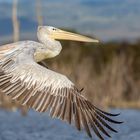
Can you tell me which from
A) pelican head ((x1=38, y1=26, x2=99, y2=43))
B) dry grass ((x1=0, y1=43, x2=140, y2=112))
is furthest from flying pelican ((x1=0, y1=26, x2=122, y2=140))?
dry grass ((x1=0, y1=43, x2=140, y2=112))

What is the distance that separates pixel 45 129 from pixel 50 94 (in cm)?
965

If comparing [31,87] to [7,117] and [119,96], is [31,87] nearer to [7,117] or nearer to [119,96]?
[7,117]

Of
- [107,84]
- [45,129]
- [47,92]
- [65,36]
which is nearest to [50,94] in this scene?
[47,92]

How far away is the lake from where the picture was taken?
16.2m

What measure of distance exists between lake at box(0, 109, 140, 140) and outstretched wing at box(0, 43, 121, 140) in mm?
5505

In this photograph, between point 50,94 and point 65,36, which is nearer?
point 50,94

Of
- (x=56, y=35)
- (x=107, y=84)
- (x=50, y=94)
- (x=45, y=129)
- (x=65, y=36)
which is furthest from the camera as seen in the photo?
(x=107, y=84)

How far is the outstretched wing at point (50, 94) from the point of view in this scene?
923cm

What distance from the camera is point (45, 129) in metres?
19.0

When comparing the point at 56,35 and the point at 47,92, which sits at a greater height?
the point at 56,35

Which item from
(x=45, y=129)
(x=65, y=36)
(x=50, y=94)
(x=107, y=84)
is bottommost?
(x=107, y=84)

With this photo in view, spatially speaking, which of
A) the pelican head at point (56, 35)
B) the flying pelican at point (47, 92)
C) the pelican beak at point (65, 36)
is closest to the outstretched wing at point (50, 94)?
the flying pelican at point (47, 92)

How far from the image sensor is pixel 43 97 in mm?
9492

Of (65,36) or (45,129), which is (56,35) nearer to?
(65,36)
